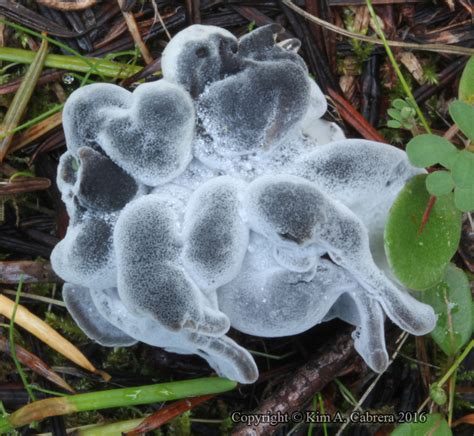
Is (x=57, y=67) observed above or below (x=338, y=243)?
above

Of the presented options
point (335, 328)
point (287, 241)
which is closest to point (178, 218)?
point (287, 241)

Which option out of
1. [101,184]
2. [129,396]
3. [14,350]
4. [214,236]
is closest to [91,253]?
[101,184]

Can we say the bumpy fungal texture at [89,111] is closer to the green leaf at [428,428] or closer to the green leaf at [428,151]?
the green leaf at [428,151]

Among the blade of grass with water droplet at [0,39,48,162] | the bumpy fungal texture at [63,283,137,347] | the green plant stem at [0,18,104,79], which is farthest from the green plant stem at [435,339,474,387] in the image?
the blade of grass with water droplet at [0,39,48,162]

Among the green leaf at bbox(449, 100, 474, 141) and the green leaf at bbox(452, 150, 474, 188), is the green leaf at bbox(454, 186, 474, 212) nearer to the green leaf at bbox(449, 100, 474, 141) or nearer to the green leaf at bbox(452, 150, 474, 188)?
the green leaf at bbox(452, 150, 474, 188)

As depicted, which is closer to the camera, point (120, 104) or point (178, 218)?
point (178, 218)

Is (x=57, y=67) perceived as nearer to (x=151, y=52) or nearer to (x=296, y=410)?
(x=151, y=52)

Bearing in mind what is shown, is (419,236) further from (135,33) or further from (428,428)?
(135,33)
